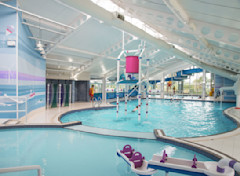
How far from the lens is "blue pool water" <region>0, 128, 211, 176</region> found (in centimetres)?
322

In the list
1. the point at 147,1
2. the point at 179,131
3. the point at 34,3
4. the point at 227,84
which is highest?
the point at 34,3

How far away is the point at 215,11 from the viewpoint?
3.35 metres

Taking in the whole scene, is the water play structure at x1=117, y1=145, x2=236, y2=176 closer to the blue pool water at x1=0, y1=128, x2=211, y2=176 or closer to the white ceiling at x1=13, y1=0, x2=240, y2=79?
the blue pool water at x1=0, y1=128, x2=211, y2=176

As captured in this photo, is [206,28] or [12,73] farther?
[12,73]

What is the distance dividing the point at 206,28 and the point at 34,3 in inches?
234

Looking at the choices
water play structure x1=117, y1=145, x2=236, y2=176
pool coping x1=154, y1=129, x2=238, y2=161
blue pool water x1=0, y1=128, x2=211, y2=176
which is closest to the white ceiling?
water play structure x1=117, y1=145, x2=236, y2=176

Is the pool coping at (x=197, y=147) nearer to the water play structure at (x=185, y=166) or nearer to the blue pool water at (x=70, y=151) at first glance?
the blue pool water at (x=70, y=151)

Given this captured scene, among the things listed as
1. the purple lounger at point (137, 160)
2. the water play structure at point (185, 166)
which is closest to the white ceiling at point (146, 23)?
the water play structure at point (185, 166)

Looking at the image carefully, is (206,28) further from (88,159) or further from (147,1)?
(88,159)

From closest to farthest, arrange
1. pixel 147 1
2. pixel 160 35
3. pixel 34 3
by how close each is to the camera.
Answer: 1. pixel 147 1
2. pixel 34 3
3. pixel 160 35

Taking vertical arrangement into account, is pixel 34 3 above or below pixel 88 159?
above

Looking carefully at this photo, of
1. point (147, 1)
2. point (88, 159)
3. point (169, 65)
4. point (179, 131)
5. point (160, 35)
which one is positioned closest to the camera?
point (88, 159)

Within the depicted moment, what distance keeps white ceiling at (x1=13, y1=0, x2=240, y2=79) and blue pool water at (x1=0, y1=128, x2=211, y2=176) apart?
306cm

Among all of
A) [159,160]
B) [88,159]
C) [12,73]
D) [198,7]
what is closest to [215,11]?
[198,7]
